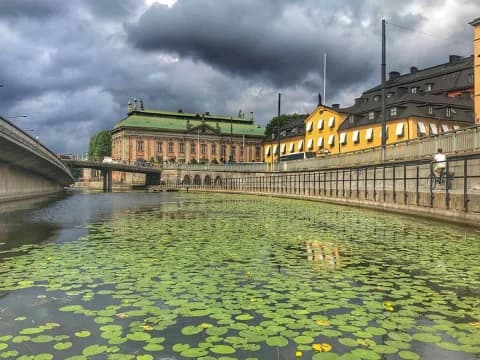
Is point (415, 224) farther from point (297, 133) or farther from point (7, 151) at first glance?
point (297, 133)

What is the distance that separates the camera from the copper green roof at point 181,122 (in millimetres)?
137125

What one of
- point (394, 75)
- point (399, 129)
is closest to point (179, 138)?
point (394, 75)

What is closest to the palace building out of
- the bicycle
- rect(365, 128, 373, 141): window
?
rect(365, 128, 373, 141): window

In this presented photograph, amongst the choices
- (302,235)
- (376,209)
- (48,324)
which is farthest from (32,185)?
(48,324)

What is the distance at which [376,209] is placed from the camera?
29516 millimetres

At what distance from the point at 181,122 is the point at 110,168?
4783 cm

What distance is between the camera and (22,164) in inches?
1779

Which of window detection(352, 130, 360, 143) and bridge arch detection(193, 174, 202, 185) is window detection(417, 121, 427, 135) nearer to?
window detection(352, 130, 360, 143)

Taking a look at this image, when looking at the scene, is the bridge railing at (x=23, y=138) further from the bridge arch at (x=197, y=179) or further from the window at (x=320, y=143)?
the bridge arch at (x=197, y=179)

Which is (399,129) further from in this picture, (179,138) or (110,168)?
(179,138)

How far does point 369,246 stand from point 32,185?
162 feet

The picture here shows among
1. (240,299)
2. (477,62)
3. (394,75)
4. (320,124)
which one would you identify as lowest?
(240,299)

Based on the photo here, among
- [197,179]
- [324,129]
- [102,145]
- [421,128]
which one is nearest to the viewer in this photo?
[421,128]

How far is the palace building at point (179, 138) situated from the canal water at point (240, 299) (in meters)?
121
